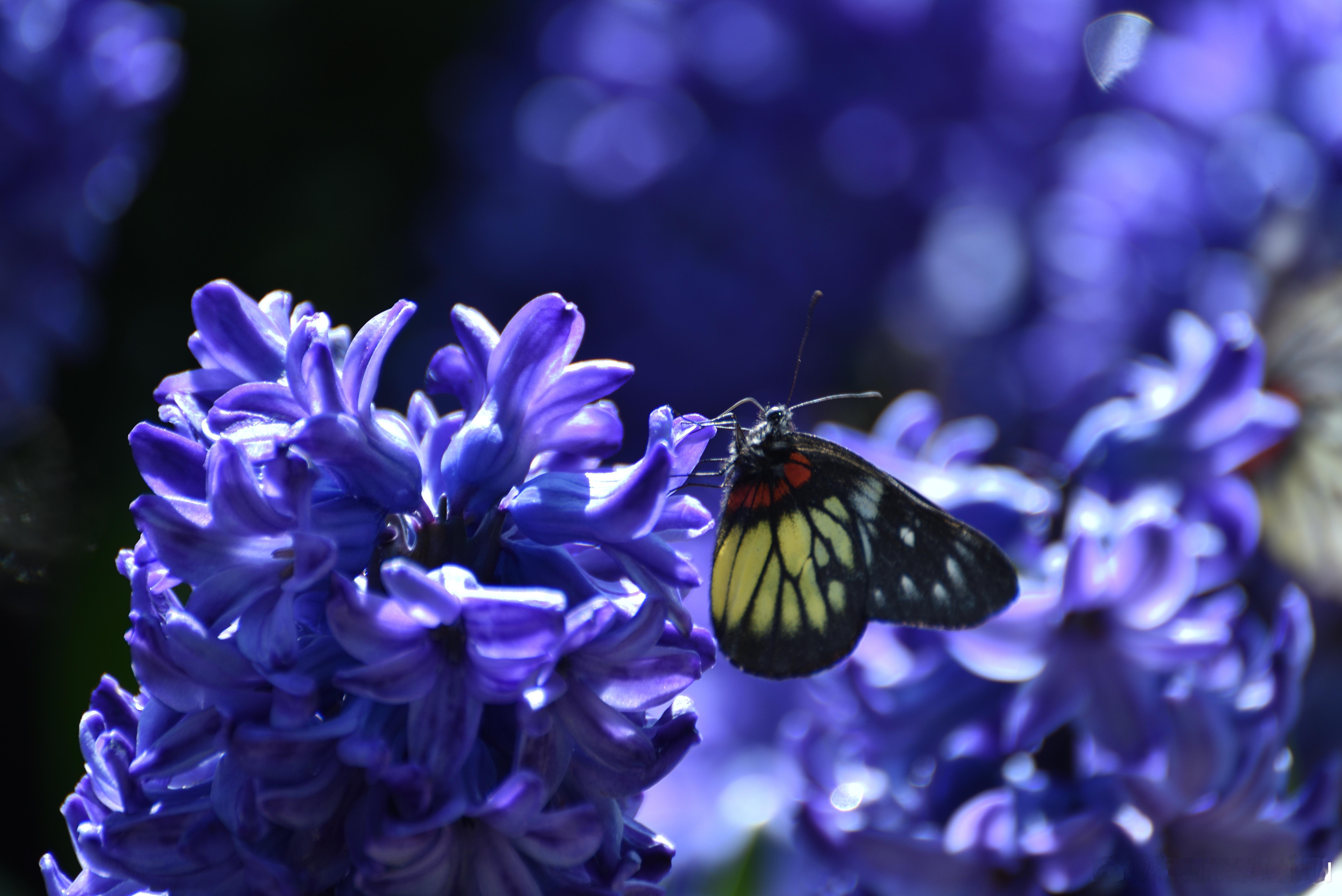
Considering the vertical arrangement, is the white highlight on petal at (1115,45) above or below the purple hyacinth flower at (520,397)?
above

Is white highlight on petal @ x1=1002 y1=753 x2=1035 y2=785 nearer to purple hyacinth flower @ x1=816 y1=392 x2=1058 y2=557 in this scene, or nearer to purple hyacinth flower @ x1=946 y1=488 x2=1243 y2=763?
purple hyacinth flower @ x1=946 y1=488 x2=1243 y2=763

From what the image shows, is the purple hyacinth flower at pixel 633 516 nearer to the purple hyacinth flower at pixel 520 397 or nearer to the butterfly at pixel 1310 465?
the purple hyacinth flower at pixel 520 397

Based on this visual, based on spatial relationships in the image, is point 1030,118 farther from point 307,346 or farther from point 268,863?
point 268,863

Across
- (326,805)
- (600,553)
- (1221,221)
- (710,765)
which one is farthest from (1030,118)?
(326,805)

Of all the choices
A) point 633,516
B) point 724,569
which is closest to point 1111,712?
point 724,569

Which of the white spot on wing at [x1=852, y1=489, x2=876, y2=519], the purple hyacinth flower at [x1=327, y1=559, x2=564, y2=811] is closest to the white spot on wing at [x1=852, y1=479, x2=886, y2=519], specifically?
the white spot on wing at [x1=852, y1=489, x2=876, y2=519]

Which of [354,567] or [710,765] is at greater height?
[354,567]

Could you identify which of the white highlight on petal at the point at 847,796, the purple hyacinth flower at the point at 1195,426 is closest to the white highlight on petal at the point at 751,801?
the white highlight on petal at the point at 847,796
